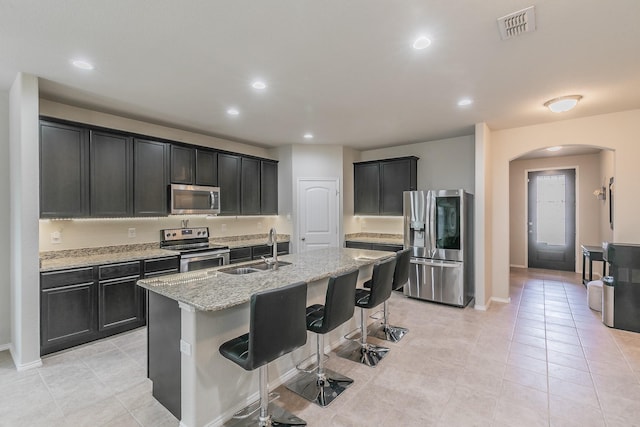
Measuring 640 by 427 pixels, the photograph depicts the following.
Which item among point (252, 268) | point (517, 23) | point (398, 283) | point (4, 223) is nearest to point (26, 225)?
point (4, 223)

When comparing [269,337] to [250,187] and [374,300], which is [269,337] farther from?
[250,187]

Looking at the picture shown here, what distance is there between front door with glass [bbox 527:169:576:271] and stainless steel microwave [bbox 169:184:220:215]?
738 centimetres

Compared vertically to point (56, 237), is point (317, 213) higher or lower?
higher

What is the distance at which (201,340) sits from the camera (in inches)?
77.2

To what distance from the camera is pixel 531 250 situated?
7473 mm

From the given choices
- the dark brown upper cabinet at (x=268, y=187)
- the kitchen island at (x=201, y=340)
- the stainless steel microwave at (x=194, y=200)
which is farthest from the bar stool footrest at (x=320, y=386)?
the dark brown upper cabinet at (x=268, y=187)

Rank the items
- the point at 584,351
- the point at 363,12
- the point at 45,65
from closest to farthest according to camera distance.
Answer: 1. the point at 363,12
2. the point at 45,65
3. the point at 584,351

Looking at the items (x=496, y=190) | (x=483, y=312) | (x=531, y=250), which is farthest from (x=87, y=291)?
(x=531, y=250)

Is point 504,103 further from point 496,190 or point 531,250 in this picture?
point 531,250

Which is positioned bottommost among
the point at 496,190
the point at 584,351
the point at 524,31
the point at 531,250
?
the point at 584,351

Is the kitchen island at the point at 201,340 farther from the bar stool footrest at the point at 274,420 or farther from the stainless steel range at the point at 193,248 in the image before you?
the stainless steel range at the point at 193,248

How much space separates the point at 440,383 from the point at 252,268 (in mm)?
1989

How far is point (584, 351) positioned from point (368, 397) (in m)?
2.53

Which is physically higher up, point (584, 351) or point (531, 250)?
point (531, 250)
